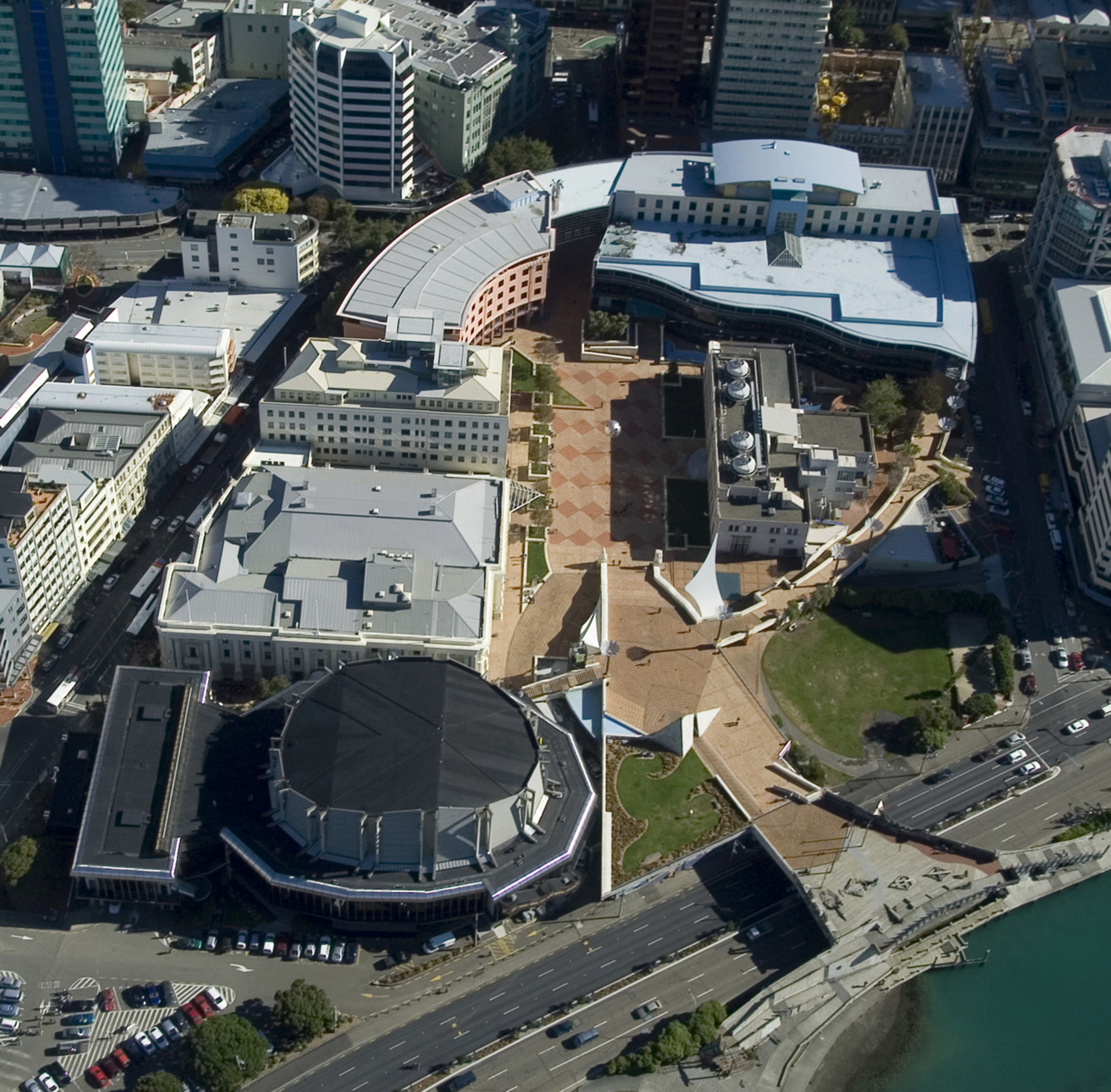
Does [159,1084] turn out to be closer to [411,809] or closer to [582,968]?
[411,809]

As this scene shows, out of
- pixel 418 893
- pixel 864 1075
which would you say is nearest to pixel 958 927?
pixel 864 1075

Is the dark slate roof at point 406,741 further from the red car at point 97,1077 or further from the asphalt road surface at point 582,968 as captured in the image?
the red car at point 97,1077

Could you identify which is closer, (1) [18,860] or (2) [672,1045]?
(2) [672,1045]

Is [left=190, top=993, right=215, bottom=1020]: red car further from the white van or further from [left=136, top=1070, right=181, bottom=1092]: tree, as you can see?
the white van

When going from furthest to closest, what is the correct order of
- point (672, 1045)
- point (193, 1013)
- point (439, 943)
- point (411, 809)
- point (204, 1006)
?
1. point (439, 943)
2. point (411, 809)
3. point (204, 1006)
4. point (193, 1013)
5. point (672, 1045)

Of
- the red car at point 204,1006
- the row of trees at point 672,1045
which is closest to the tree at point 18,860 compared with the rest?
the red car at point 204,1006

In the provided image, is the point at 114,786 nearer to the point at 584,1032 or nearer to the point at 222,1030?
the point at 222,1030

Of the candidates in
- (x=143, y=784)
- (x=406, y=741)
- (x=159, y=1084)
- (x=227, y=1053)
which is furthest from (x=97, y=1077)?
(x=406, y=741)
